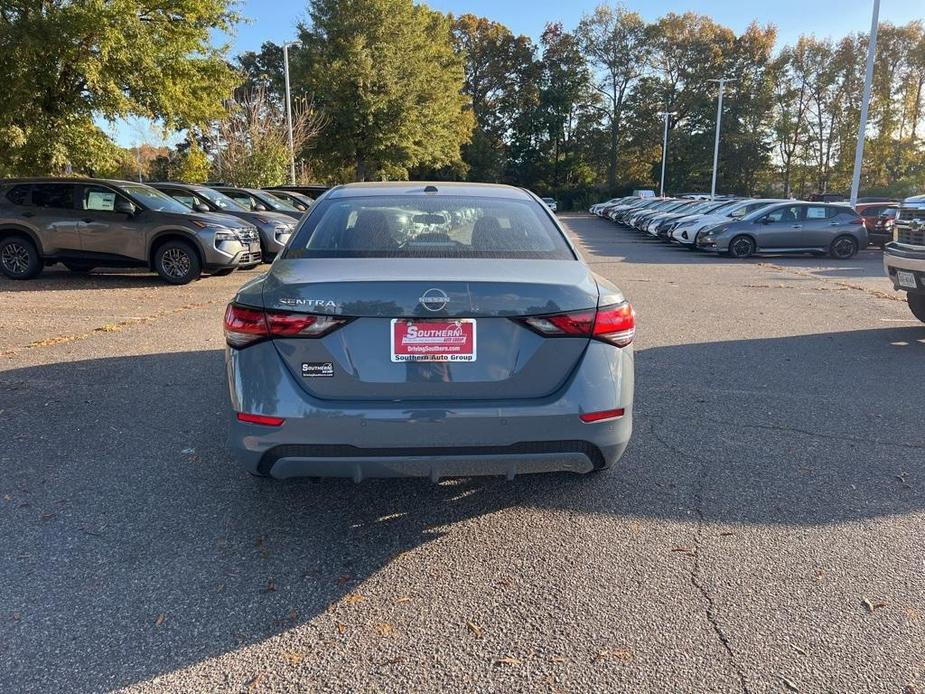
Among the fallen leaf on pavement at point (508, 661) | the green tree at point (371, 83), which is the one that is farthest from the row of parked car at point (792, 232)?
the green tree at point (371, 83)

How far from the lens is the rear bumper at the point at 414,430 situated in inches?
110

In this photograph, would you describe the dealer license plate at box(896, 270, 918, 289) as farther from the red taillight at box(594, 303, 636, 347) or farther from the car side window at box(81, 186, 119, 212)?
the car side window at box(81, 186, 119, 212)

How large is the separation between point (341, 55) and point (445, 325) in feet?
122

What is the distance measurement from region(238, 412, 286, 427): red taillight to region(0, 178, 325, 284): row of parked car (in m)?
9.16

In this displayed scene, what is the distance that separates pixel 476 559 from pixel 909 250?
661 centimetres

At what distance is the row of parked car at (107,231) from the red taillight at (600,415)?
9769 mm

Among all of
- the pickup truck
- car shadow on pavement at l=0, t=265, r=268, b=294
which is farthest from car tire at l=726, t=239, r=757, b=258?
car shadow on pavement at l=0, t=265, r=268, b=294

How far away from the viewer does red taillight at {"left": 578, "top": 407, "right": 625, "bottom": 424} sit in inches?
114

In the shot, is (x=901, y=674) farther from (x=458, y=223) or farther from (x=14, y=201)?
(x=14, y=201)

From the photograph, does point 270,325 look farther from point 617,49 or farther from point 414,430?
point 617,49

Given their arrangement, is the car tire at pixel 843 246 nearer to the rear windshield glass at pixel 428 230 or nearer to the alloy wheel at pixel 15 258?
the rear windshield glass at pixel 428 230

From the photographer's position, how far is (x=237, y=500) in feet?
11.8

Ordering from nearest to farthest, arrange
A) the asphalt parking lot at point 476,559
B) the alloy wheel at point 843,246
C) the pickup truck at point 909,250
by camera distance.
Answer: the asphalt parking lot at point 476,559, the pickup truck at point 909,250, the alloy wheel at point 843,246

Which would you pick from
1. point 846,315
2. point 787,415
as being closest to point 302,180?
point 846,315
